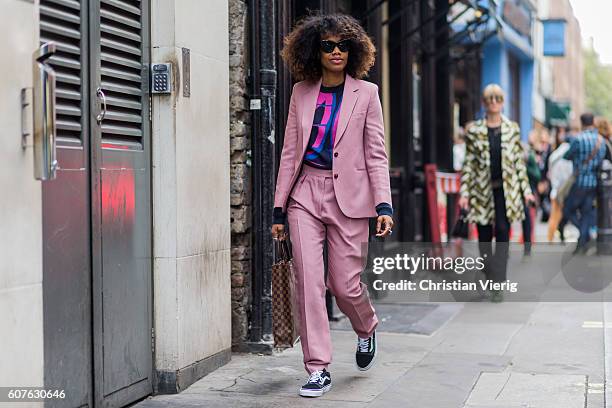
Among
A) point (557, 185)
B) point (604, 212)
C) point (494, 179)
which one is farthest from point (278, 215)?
point (557, 185)

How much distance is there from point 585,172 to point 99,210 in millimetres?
9986

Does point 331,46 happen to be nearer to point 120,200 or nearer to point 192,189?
point 192,189

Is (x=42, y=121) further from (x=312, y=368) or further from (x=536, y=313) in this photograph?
(x=536, y=313)

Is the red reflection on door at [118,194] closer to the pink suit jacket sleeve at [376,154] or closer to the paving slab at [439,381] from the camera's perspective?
the pink suit jacket sleeve at [376,154]

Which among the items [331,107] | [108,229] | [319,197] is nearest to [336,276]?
[319,197]

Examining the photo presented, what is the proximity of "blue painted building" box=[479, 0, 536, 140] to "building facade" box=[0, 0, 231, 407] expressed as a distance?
19.0 metres

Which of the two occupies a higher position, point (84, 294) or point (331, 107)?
point (331, 107)

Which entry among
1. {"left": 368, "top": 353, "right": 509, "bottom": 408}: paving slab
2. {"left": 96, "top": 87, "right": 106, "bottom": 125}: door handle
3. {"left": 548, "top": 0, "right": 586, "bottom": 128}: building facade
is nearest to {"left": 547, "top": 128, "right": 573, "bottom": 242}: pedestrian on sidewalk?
{"left": 368, "top": 353, "right": 509, "bottom": 408}: paving slab

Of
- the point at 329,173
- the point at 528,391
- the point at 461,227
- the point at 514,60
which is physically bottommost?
the point at 528,391

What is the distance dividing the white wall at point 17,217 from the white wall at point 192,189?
152cm

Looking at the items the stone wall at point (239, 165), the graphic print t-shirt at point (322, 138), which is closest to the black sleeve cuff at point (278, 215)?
the graphic print t-shirt at point (322, 138)

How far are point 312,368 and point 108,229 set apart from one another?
144cm

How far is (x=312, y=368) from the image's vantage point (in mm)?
5984

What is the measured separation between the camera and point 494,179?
1023cm
